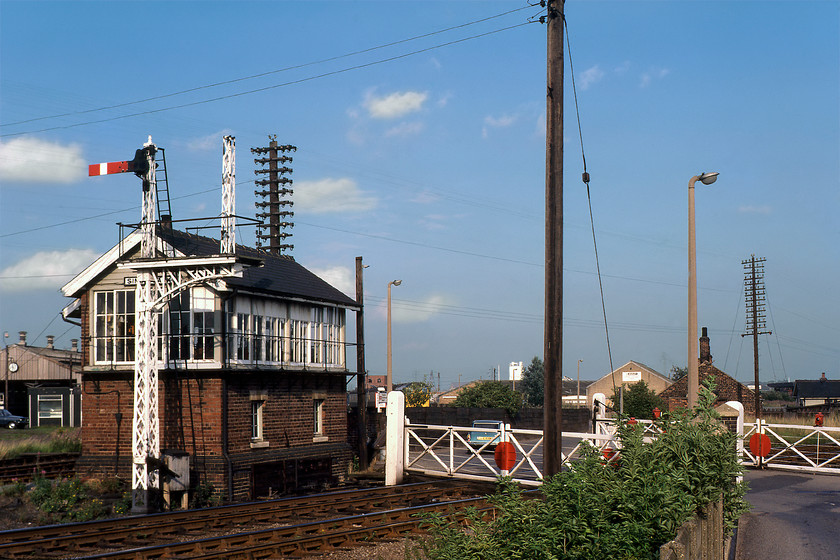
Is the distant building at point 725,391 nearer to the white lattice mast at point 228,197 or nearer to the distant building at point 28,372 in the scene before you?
the distant building at point 28,372

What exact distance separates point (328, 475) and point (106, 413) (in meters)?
8.21

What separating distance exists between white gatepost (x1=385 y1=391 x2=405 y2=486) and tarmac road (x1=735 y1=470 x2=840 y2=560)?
799 centimetres

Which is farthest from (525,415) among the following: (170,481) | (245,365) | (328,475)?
(170,481)

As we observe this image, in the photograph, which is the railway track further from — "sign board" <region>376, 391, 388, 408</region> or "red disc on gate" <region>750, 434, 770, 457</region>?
"sign board" <region>376, 391, 388, 408</region>

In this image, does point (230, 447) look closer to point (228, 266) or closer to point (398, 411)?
point (228, 266)

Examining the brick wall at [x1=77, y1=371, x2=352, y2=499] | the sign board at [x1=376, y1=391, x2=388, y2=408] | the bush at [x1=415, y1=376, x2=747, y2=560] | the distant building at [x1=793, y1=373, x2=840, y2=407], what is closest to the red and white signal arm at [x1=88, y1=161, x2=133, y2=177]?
the brick wall at [x1=77, y1=371, x2=352, y2=499]

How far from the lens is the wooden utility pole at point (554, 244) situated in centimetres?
1161

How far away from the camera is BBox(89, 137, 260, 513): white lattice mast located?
2191 cm

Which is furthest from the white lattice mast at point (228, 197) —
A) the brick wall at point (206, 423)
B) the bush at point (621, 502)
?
the bush at point (621, 502)

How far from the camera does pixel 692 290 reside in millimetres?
18453

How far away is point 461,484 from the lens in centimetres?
1942

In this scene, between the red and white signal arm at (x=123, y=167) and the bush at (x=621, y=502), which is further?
the red and white signal arm at (x=123, y=167)

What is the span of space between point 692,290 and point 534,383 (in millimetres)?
96556

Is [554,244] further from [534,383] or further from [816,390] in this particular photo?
[534,383]
